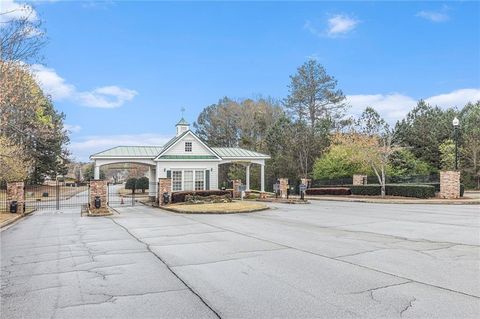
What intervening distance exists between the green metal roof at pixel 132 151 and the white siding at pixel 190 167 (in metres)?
1.47

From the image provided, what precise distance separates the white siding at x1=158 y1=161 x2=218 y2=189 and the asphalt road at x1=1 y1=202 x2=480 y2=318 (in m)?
22.8

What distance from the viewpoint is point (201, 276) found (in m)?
7.08

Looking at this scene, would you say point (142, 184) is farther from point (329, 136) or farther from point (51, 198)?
point (329, 136)

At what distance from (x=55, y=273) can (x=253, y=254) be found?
12.5 ft

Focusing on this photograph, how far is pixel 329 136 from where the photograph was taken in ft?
160

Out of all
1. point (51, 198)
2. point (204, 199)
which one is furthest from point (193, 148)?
point (51, 198)

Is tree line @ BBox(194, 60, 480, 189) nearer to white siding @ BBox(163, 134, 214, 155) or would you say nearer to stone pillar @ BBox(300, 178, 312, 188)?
stone pillar @ BBox(300, 178, 312, 188)

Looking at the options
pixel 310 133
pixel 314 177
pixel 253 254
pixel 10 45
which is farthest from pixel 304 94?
pixel 253 254

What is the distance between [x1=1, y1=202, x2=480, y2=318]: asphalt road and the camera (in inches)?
208

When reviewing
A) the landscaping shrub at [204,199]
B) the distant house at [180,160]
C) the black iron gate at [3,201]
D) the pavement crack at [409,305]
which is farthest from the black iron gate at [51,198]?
the pavement crack at [409,305]

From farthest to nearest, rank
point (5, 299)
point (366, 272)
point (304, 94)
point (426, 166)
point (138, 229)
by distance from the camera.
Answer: point (304, 94)
point (426, 166)
point (138, 229)
point (366, 272)
point (5, 299)

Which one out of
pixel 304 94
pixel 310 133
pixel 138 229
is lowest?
pixel 138 229

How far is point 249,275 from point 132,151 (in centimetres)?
3046

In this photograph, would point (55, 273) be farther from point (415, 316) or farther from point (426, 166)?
point (426, 166)
